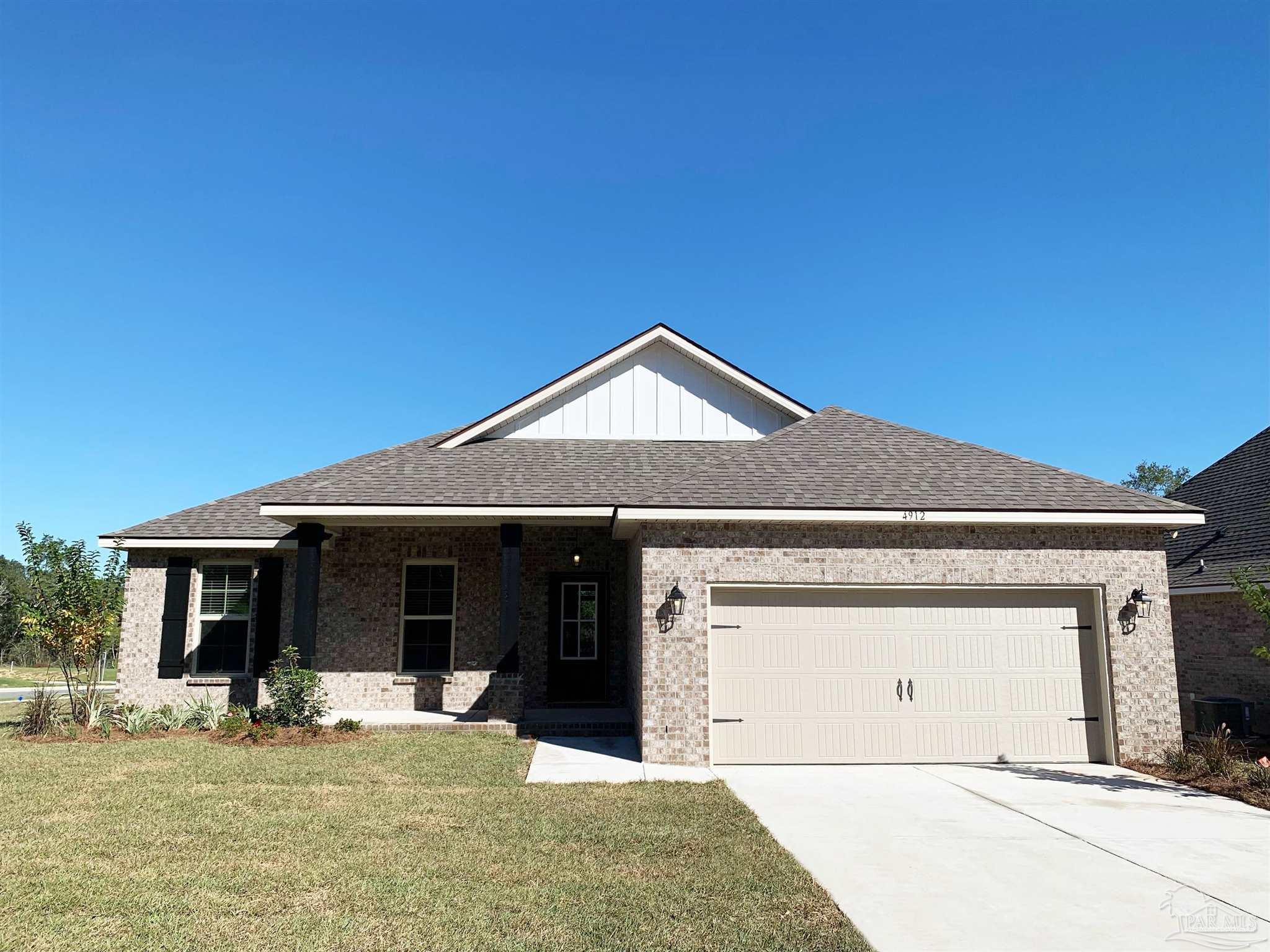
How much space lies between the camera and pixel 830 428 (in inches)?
524

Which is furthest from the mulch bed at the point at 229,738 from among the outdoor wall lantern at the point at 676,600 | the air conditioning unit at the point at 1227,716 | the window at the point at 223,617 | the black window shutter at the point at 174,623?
the air conditioning unit at the point at 1227,716

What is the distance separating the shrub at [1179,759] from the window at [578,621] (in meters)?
8.56

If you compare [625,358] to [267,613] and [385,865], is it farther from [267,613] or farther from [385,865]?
[385,865]

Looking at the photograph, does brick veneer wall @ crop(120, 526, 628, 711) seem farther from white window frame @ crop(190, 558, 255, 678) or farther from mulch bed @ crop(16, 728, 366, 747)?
mulch bed @ crop(16, 728, 366, 747)

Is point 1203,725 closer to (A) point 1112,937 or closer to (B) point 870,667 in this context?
(B) point 870,667

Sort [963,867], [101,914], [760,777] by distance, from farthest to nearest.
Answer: [760,777] → [963,867] → [101,914]

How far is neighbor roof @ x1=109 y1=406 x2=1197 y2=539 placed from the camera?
9.90 m

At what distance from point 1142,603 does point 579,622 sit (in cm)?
869

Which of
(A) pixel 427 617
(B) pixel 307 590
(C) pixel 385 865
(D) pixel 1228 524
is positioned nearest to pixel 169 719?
(B) pixel 307 590

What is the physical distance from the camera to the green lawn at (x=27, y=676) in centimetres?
2417

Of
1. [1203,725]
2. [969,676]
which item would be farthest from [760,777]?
[1203,725]

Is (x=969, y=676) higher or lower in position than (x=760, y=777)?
higher

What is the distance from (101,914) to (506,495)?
7.62 metres

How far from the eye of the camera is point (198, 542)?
12.9 meters
